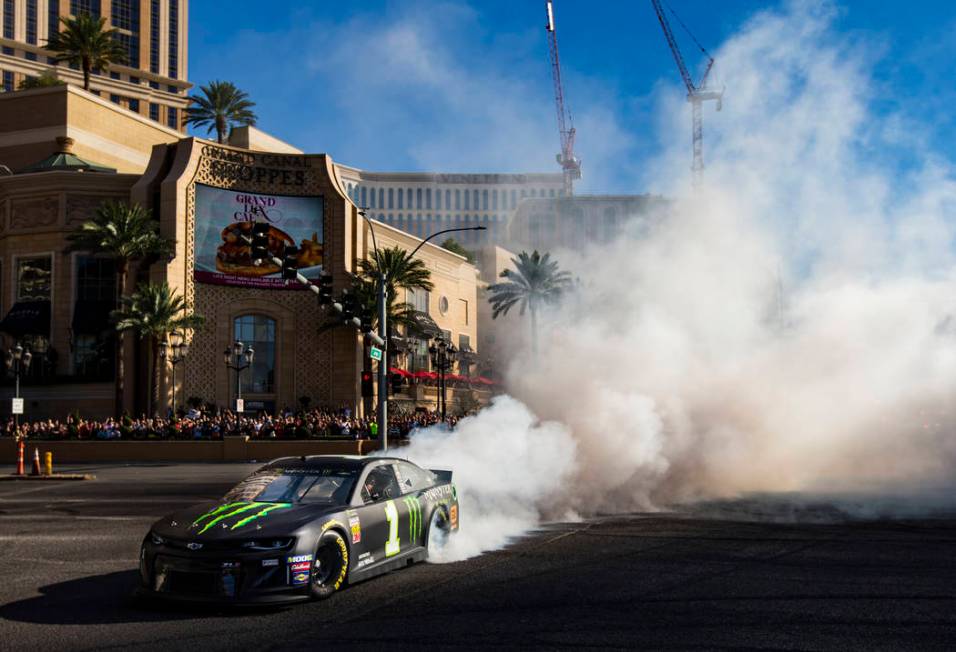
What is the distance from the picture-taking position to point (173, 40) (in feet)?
401

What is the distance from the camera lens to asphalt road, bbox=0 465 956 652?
686cm

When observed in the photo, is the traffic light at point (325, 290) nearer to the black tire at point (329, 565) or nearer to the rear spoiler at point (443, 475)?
the rear spoiler at point (443, 475)

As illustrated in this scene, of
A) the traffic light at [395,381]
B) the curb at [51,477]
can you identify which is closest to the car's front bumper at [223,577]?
the traffic light at [395,381]

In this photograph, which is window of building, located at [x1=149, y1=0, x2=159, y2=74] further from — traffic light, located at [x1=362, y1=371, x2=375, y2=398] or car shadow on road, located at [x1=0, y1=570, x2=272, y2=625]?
car shadow on road, located at [x1=0, y1=570, x2=272, y2=625]

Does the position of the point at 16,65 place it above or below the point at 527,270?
above

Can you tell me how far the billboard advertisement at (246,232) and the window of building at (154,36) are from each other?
75.3 metres

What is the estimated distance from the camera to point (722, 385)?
19625 millimetres

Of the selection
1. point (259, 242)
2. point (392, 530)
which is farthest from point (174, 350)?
point (392, 530)

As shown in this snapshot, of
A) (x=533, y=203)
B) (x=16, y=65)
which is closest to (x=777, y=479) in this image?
(x=16, y=65)

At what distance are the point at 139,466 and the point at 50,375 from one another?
73.4 feet

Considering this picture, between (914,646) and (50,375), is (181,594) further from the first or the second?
(50,375)

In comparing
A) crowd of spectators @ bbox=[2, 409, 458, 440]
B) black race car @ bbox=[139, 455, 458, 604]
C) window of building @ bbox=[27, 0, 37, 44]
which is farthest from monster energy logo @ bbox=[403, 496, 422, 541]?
window of building @ bbox=[27, 0, 37, 44]

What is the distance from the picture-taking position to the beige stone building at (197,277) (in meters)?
51.8

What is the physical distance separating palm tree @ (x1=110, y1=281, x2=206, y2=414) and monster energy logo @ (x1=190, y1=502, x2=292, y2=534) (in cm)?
4097
